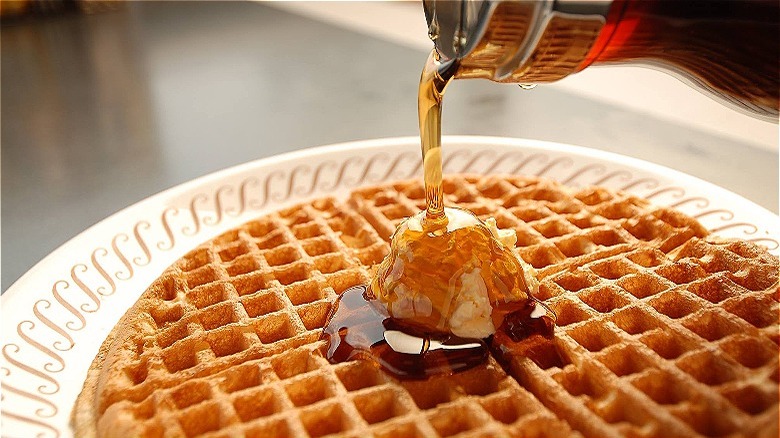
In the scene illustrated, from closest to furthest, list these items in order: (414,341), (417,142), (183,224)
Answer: (414,341) < (183,224) < (417,142)

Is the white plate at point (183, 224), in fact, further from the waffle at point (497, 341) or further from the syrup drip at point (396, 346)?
the syrup drip at point (396, 346)

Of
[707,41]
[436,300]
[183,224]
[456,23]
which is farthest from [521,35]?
[183,224]

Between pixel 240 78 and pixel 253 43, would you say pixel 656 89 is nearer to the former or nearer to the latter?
pixel 240 78

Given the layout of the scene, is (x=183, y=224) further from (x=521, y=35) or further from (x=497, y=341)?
(x=521, y=35)

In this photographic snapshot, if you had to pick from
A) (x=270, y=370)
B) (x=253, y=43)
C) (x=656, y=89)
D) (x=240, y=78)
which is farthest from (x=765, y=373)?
(x=253, y=43)

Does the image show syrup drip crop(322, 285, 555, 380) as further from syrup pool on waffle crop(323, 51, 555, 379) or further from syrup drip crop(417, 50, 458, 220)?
syrup drip crop(417, 50, 458, 220)

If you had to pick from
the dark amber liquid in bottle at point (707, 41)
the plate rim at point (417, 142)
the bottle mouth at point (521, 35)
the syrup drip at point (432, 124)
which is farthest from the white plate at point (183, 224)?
the bottle mouth at point (521, 35)
